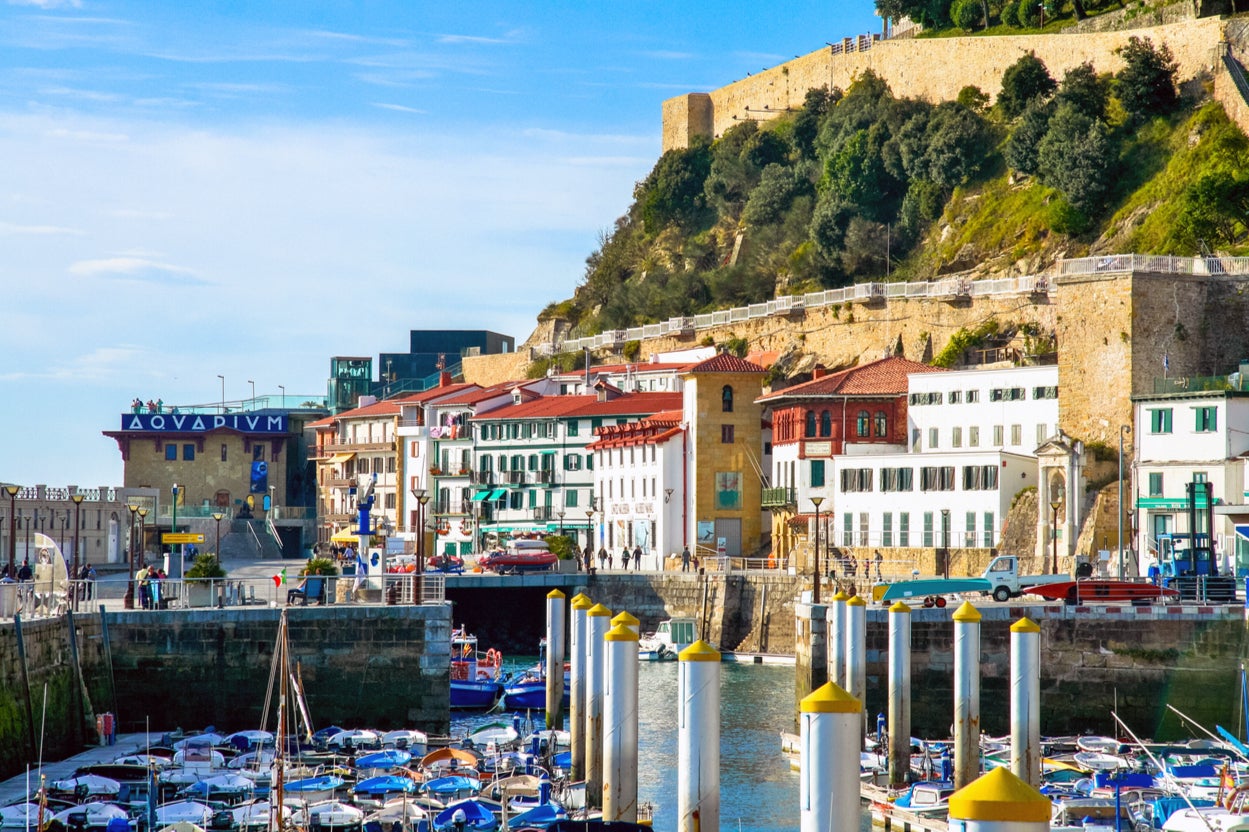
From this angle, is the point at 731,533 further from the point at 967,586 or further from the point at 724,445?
the point at 967,586

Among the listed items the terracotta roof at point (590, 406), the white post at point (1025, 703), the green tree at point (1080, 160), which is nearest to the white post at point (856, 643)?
the white post at point (1025, 703)

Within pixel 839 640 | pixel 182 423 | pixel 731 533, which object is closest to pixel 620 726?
pixel 839 640

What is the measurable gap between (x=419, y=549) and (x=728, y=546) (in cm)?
3736

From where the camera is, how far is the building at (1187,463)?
6662cm

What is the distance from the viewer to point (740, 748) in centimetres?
4975

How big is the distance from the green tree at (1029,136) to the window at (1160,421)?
31.1 meters

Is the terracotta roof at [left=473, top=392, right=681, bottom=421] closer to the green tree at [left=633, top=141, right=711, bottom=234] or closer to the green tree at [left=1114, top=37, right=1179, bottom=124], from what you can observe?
the green tree at [left=1114, top=37, right=1179, bottom=124]

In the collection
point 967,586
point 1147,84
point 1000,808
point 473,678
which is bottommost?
point 473,678

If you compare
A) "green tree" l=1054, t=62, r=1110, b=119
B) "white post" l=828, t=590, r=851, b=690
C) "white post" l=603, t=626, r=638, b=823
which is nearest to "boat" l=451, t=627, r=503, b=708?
"white post" l=828, t=590, r=851, b=690

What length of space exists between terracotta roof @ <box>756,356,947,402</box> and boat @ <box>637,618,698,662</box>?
575 inches

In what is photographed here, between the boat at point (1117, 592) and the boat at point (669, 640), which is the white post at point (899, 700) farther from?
the boat at point (669, 640)

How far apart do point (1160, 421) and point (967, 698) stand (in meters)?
36.3

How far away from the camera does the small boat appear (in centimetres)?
3566

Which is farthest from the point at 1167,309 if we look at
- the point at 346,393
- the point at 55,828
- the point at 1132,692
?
the point at 346,393
